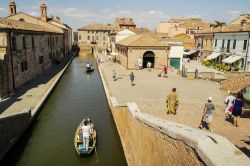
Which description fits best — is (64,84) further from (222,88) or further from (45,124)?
(222,88)

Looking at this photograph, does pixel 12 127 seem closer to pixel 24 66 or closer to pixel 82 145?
pixel 82 145

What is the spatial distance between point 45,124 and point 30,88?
7.80 m

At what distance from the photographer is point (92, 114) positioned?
20031 mm

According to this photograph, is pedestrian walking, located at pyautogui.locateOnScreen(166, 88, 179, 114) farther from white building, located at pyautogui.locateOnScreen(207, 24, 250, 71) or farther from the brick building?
white building, located at pyautogui.locateOnScreen(207, 24, 250, 71)

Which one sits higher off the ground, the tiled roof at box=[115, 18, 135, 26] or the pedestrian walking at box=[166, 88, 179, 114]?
the tiled roof at box=[115, 18, 135, 26]

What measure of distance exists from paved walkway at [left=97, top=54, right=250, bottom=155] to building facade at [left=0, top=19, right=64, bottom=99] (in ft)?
30.1

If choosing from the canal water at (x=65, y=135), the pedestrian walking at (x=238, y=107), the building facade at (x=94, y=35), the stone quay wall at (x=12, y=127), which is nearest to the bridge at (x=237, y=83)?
the pedestrian walking at (x=238, y=107)

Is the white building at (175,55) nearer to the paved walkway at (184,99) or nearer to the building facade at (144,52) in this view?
the building facade at (144,52)

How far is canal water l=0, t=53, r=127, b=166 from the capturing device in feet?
43.9

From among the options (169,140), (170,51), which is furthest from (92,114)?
(170,51)

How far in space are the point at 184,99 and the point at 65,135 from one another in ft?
→ 29.8

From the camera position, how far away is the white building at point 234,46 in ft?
107

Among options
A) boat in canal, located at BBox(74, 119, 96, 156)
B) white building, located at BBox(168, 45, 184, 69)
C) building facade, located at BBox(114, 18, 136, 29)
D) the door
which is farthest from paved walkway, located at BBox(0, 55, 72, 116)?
building facade, located at BBox(114, 18, 136, 29)

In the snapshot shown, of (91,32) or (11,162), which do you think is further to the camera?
(91,32)
